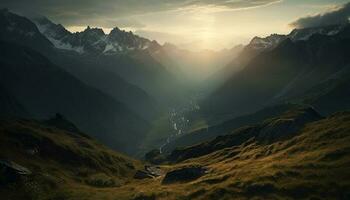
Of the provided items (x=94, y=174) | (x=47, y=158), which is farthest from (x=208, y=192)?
(x=47, y=158)

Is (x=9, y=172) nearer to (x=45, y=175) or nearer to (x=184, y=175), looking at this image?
(x=45, y=175)

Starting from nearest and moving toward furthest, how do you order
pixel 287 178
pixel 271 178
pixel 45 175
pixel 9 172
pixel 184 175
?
1. pixel 287 178
2. pixel 271 178
3. pixel 9 172
4. pixel 45 175
5. pixel 184 175

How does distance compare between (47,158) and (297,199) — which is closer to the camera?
(297,199)

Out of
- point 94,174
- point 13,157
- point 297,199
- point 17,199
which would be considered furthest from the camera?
point 94,174

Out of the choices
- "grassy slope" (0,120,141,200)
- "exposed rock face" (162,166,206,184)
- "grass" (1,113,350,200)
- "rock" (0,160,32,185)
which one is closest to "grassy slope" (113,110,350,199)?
"grass" (1,113,350,200)

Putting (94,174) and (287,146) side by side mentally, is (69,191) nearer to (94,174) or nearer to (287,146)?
(94,174)

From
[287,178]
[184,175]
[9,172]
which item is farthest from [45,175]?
[287,178]
